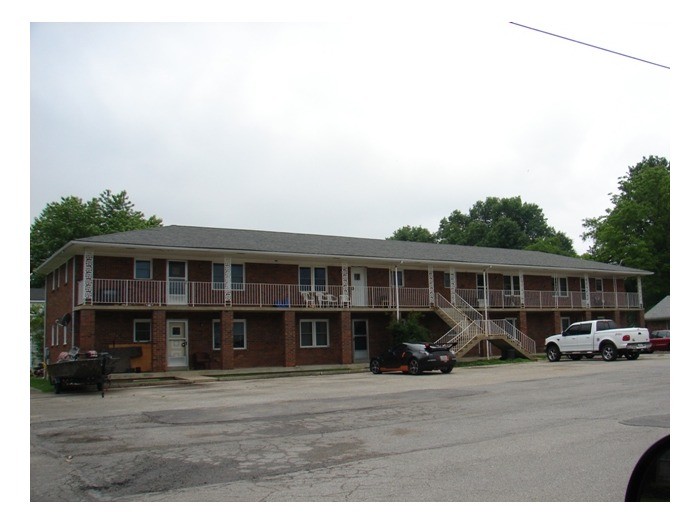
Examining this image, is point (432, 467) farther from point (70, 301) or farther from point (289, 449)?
point (70, 301)

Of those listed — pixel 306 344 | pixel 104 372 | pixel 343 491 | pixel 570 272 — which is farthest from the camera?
pixel 570 272

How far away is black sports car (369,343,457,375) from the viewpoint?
23.8 meters

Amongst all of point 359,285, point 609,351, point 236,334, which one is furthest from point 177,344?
point 609,351

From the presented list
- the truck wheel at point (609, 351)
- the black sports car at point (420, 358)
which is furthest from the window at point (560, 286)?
the black sports car at point (420, 358)

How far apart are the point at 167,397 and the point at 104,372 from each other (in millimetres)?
3374

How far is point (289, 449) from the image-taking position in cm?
934

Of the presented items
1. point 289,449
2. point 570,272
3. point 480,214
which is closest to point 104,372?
point 289,449

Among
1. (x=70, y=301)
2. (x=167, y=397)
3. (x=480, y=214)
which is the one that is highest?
(x=480, y=214)

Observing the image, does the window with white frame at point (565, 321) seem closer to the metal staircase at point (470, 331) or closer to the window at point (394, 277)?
the metal staircase at point (470, 331)

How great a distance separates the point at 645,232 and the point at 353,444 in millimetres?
→ 54039

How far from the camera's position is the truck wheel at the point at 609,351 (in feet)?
92.6

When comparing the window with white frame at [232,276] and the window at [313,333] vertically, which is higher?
the window with white frame at [232,276]

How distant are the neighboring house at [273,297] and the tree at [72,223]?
18.0 meters

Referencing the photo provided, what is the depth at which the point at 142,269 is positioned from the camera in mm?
26891
